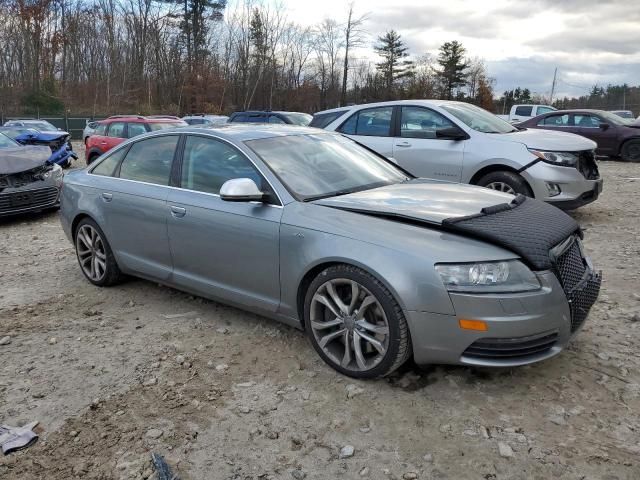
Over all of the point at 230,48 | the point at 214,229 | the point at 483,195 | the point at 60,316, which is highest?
the point at 230,48

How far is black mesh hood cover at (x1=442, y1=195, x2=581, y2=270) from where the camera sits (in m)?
2.86

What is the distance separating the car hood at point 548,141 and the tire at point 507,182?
0.43m

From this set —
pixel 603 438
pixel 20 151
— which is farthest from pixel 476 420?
pixel 20 151

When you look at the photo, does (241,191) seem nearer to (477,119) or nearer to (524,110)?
(477,119)

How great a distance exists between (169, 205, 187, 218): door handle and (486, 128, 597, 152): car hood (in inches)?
174

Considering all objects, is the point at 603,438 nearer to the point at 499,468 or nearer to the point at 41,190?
the point at 499,468

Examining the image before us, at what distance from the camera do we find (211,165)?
13.1 ft

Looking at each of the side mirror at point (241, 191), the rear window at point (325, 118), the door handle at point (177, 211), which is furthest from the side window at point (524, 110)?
the side mirror at point (241, 191)

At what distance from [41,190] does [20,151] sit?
0.91m

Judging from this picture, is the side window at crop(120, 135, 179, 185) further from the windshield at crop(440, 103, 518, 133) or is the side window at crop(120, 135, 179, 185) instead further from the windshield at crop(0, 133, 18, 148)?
the windshield at crop(0, 133, 18, 148)

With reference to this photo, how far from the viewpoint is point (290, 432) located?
9.03ft

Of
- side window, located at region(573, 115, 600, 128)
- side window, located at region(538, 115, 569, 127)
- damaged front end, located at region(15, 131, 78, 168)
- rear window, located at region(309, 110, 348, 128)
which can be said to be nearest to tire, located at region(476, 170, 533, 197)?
rear window, located at region(309, 110, 348, 128)

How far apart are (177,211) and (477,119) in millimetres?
4858

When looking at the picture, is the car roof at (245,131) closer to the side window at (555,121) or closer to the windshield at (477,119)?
the windshield at (477,119)
